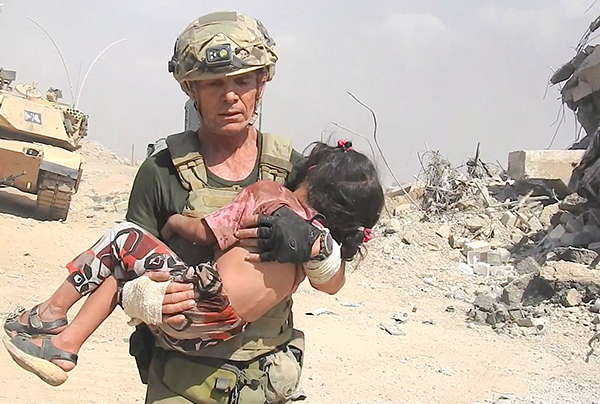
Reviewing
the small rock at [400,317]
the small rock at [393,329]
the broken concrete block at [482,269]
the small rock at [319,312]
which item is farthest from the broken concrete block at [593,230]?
the small rock at [319,312]

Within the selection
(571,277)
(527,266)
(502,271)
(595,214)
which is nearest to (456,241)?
(502,271)

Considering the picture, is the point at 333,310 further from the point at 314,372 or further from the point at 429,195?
the point at 429,195

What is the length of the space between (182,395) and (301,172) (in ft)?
2.30

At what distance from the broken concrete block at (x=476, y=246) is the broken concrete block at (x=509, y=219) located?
0.86 m

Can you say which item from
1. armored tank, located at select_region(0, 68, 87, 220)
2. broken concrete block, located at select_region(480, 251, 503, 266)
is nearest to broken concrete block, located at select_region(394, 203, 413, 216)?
broken concrete block, located at select_region(480, 251, 503, 266)

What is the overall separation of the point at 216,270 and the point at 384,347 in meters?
4.58

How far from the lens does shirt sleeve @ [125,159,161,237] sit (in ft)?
6.88

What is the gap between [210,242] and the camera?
2.00m

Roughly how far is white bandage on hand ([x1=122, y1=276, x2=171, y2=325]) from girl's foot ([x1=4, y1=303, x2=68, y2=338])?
12.5 inches

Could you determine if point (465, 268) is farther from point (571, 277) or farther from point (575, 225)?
Answer: point (571, 277)

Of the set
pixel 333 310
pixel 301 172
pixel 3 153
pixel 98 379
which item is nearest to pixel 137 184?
pixel 301 172

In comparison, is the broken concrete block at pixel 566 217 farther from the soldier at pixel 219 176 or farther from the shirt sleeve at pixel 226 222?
the shirt sleeve at pixel 226 222

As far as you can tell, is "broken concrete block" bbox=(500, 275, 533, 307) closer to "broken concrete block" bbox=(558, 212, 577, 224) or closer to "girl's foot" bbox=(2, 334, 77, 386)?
"broken concrete block" bbox=(558, 212, 577, 224)

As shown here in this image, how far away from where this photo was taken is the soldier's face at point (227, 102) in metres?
2.06
